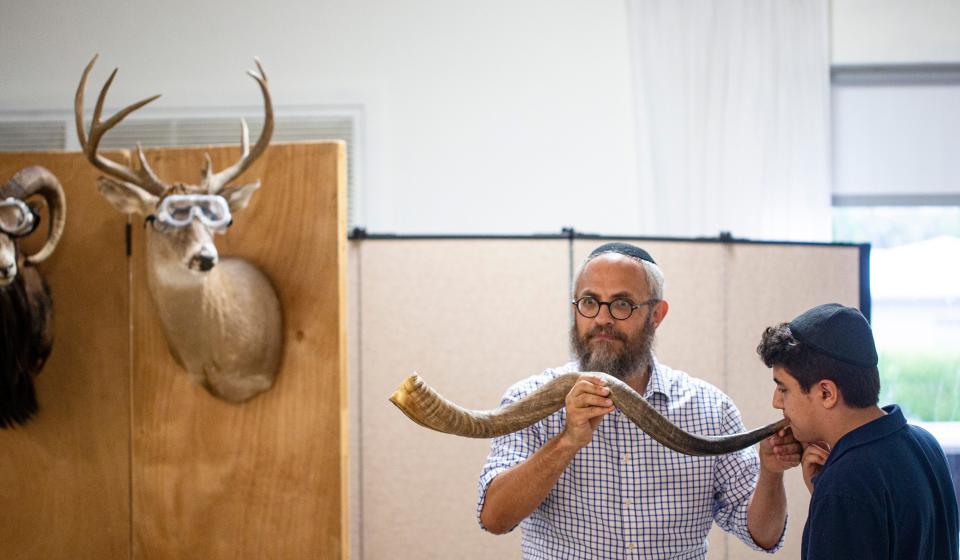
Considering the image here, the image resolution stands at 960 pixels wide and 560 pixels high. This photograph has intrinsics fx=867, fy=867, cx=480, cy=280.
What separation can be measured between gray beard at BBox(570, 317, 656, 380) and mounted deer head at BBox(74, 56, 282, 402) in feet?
3.22

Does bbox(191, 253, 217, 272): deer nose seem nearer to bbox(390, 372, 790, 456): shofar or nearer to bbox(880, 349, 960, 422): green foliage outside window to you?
bbox(390, 372, 790, 456): shofar

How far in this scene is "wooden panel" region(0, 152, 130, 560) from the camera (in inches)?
104

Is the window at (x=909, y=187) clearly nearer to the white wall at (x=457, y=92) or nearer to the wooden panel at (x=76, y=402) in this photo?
the white wall at (x=457, y=92)

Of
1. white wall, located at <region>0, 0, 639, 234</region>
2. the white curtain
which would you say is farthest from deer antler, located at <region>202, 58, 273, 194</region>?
the white curtain

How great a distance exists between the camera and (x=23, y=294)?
255 centimetres

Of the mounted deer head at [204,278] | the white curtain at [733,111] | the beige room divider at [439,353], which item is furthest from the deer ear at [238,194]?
the white curtain at [733,111]

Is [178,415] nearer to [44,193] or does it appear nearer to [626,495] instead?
[44,193]

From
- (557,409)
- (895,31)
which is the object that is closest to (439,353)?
(557,409)

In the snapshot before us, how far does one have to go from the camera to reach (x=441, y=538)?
11.0 ft

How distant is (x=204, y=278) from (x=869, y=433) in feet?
5.74

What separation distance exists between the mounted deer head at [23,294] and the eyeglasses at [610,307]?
1593 mm

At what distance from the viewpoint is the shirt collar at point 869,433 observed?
160cm

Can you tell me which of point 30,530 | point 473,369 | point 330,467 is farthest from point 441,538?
point 30,530

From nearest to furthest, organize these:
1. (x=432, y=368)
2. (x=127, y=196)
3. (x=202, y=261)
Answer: (x=202, y=261)
(x=127, y=196)
(x=432, y=368)
